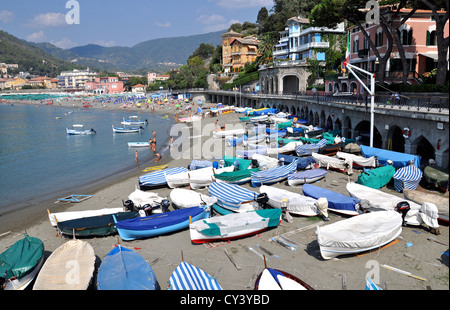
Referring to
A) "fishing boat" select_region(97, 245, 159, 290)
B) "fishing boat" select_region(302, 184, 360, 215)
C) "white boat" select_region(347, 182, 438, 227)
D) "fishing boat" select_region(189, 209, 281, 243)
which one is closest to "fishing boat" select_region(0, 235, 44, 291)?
"fishing boat" select_region(97, 245, 159, 290)

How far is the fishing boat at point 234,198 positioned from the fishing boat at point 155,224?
1772 mm

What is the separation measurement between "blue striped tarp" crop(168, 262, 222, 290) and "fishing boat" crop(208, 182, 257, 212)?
7.03 m

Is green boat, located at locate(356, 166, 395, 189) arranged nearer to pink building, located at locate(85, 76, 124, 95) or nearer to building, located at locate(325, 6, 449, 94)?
building, located at locate(325, 6, 449, 94)

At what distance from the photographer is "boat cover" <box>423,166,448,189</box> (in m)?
19.1

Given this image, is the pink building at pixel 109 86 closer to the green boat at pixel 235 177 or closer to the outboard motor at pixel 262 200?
the green boat at pixel 235 177

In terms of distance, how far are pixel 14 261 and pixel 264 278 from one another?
30.3 ft

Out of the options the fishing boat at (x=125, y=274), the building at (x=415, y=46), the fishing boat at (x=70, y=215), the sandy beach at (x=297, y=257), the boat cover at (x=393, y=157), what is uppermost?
the building at (x=415, y=46)

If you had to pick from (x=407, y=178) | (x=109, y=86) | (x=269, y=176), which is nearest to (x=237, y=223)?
(x=269, y=176)

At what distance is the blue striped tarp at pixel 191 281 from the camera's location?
999 centimetres

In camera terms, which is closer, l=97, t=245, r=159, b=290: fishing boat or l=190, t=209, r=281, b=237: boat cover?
l=97, t=245, r=159, b=290: fishing boat

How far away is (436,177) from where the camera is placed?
63.6 ft

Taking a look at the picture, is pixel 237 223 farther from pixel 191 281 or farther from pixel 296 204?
pixel 191 281

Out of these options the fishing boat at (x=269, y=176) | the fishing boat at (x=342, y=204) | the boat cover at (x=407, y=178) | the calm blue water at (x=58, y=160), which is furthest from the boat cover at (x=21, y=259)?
the boat cover at (x=407, y=178)
